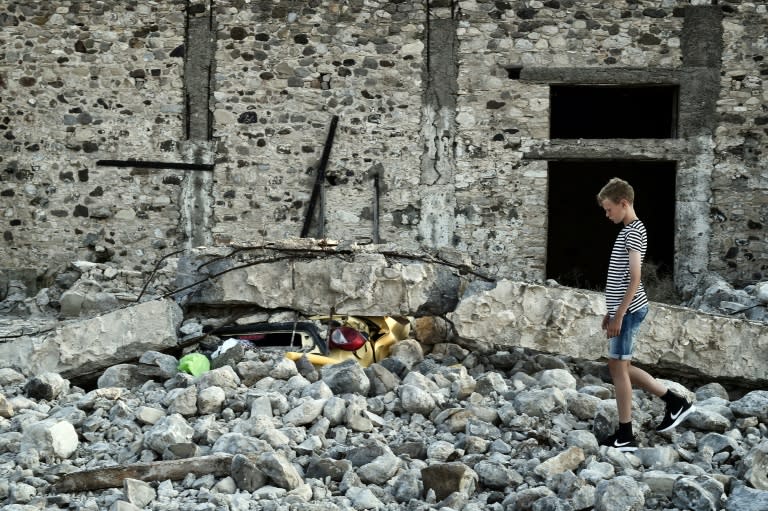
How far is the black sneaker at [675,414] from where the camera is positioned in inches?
209

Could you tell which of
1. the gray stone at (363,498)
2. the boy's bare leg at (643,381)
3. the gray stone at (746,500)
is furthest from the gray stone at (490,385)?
the gray stone at (746,500)

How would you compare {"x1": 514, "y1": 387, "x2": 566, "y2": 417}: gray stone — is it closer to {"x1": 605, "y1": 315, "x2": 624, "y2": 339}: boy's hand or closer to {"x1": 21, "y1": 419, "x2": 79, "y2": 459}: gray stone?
{"x1": 605, "y1": 315, "x2": 624, "y2": 339}: boy's hand

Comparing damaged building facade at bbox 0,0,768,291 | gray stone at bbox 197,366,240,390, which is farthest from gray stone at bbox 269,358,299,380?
damaged building facade at bbox 0,0,768,291

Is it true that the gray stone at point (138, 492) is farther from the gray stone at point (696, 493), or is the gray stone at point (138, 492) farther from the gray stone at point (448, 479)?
the gray stone at point (696, 493)

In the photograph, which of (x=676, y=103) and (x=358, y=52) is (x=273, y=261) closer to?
(x=358, y=52)

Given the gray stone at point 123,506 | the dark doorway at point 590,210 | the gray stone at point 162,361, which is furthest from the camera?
the dark doorway at point 590,210

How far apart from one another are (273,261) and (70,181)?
4.90 metres

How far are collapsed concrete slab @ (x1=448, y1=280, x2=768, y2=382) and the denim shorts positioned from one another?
5.91 feet

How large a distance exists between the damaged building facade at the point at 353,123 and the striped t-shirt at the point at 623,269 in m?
5.61

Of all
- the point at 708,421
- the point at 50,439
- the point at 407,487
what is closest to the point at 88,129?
the point at 50,439

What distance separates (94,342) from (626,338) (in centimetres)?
390

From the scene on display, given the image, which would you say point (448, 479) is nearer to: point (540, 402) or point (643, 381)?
point (540, 402)

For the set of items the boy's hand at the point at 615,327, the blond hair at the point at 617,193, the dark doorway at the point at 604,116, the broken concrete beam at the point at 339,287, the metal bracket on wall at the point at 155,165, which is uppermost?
the dark doorway at the point at 604,116

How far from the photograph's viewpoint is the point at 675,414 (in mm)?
5328
